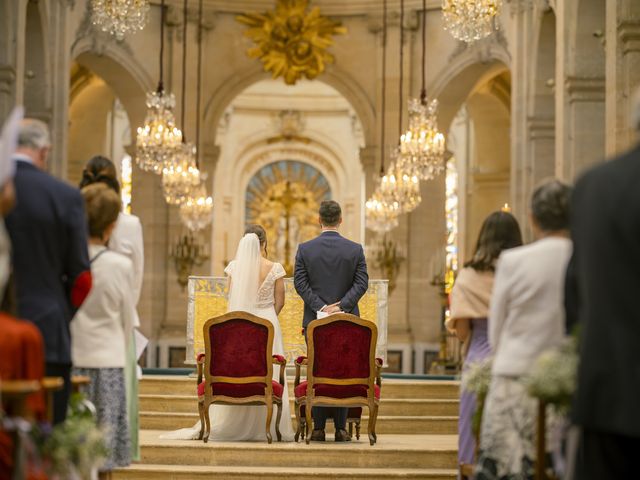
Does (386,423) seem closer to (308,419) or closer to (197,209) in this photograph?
(308,419)

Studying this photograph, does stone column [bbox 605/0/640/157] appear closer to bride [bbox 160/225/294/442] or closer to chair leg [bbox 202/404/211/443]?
bride [bbox 160/225/294/442]

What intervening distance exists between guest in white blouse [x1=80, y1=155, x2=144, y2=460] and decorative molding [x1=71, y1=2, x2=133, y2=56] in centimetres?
1463

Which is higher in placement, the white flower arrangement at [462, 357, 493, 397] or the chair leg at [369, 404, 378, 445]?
the white flower arrangement at [462, 357, 493, 397]

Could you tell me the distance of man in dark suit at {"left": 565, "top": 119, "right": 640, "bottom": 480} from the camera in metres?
4.34

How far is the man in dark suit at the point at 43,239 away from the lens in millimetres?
5930

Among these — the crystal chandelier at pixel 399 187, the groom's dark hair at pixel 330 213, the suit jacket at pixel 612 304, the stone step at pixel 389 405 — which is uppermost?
the crystal chandelier at pixel 399 187

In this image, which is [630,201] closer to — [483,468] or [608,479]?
[608,479]

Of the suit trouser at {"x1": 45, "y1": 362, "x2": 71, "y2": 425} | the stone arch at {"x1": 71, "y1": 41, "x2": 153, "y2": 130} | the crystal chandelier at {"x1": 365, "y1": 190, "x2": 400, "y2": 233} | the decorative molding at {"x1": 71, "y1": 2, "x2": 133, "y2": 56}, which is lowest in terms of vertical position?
the suit trouser at {"x1": 45, "y1": 362, "x2": 71, "y2": 425}

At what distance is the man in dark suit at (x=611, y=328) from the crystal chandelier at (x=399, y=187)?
1603 centimetres

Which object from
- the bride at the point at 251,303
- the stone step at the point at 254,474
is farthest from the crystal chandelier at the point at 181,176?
the stone step at the point at 254,474

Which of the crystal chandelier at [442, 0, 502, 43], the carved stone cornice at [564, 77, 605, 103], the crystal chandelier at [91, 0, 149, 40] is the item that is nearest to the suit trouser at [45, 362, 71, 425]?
the carved stone cornice at [564, 77, 605, 103]

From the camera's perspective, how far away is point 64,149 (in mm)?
20391

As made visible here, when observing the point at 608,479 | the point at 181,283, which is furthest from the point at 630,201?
the point at 181,283

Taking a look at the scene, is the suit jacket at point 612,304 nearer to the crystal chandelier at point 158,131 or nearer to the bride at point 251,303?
the bride at point 251,303
